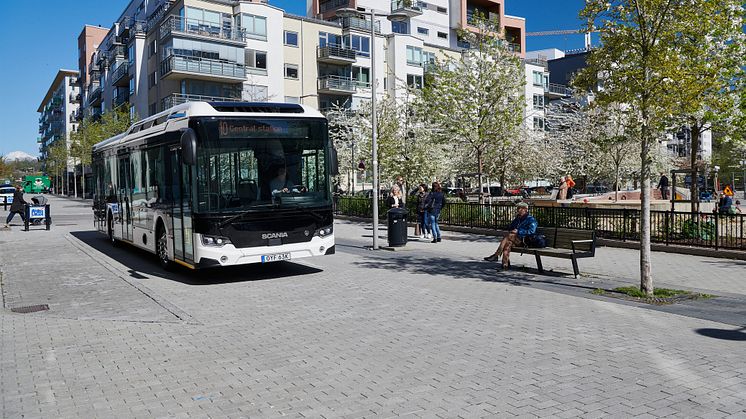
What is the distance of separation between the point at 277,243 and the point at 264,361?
480 cm

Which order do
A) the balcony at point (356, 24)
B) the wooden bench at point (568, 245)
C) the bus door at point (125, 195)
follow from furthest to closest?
the balcony at point (356, 24) → the bus door at point (125, 195) → the wooden bench at point (568, 245)

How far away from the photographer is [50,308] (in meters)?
8.90

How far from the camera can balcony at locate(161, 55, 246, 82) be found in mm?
44812

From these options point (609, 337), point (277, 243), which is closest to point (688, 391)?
point (609, 337)

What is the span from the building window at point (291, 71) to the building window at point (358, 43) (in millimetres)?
5779

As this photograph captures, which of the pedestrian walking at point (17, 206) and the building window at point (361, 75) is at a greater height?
the building window at point (361, 75)

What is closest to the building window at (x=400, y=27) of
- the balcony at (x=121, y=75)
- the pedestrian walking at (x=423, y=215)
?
the balcony at (x=121, y=75)

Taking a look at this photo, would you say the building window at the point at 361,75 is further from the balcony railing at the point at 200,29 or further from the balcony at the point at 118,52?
the balcony at the point at 118,52

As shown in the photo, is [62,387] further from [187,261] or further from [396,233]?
[396,233]

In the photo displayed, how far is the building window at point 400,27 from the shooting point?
59781mm

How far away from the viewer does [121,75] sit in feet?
189

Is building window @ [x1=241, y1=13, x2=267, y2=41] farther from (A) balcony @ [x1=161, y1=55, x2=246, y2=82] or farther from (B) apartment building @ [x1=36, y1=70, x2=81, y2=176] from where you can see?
(B) apartment building @ [x1=36, y1=70, x2=81, y2=176]

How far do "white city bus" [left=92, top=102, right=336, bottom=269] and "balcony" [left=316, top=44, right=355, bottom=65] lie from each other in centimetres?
4128

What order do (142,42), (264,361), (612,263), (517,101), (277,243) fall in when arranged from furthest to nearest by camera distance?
(142,42) → (517,101) → (612,263) → (277,243) → (264,361)
